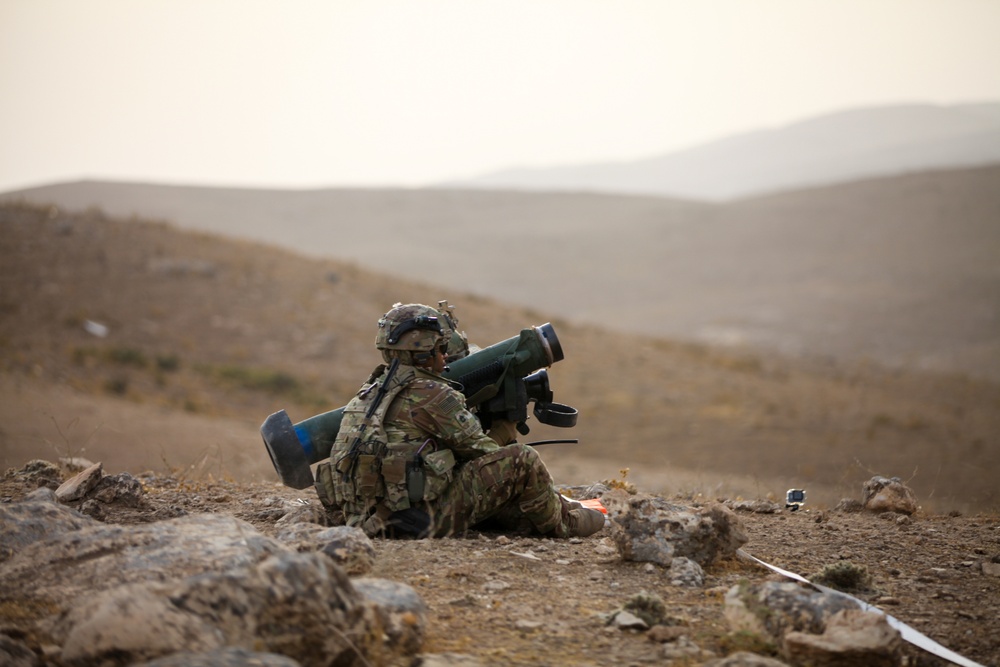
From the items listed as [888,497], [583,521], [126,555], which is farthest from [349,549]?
[888,497]

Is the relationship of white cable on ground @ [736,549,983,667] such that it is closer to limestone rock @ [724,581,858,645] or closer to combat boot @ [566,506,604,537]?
limestone rock @ [724,581,858,645]

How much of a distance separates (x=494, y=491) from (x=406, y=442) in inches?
22.0

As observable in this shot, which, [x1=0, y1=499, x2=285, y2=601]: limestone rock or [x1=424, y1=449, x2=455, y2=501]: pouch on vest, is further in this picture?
[x1=424, y1=449, x2=455, y2=501]: pouch on vest

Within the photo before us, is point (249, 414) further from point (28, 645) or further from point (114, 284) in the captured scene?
point (28, 645)

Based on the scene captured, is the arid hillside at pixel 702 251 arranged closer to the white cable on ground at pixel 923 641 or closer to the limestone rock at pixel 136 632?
the white cable on ground at pixel 923 641

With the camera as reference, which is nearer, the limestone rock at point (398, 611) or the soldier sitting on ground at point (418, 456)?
the limestone rock at point (398, 611)

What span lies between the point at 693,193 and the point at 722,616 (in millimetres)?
173539

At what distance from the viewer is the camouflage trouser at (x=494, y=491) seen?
4742mm

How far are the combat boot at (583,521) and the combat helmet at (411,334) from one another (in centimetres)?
132

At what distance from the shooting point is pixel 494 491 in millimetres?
4793

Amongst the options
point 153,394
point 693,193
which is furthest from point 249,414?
point 693,193

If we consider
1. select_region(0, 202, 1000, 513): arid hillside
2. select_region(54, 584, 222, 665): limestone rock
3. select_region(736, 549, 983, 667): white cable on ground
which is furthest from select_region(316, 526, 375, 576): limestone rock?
select_region(0, 202, 1000, 513): arid hillside

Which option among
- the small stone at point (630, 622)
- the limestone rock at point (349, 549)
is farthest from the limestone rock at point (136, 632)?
the small stone at point (630, 622)

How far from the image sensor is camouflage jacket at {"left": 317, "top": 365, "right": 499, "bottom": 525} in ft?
15.3
